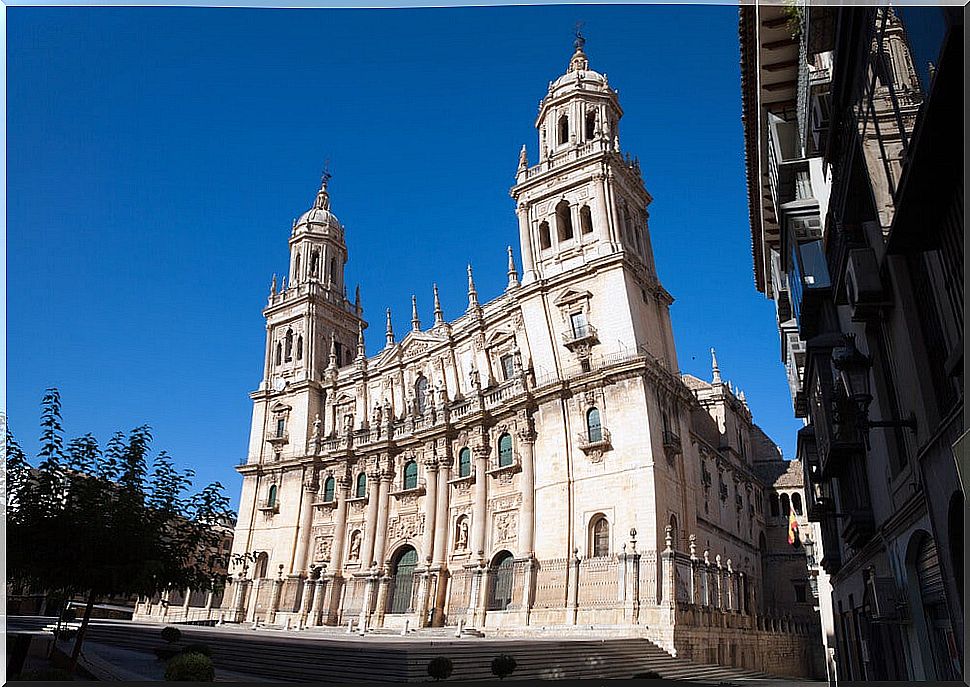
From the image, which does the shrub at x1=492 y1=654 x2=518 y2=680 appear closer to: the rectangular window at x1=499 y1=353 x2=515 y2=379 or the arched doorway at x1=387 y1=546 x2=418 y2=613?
the arched doorway at x1=387 y1=546 x2=418 y2=613

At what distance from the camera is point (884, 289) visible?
6828mm

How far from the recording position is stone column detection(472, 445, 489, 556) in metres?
22.8

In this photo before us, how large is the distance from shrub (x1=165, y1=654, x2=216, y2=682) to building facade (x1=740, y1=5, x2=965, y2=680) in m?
8.61

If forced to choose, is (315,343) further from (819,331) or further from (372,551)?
(819,331)

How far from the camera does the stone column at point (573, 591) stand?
18.8 m

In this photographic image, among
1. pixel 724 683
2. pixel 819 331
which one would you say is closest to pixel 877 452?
pixel 819 331

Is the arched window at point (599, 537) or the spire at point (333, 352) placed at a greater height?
the spire at point (333, 352)

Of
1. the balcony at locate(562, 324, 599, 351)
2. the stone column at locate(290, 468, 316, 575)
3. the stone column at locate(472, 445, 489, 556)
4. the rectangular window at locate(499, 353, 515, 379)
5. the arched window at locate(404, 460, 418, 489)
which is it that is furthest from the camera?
the stone column at locate(290, 468, 316, 575)

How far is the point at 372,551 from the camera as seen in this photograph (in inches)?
1030

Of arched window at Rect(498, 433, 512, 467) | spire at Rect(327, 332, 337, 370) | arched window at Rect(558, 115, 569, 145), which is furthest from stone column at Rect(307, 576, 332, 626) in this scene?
arched window at Rect(558, 115, 569, 145)

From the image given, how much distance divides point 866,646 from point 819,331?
4633 mm

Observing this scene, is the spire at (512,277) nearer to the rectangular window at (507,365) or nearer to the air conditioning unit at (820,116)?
the rectangular window at (507,365)

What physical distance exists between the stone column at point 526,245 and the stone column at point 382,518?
9143mm

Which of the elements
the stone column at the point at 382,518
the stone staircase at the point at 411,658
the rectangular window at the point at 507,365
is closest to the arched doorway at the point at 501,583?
the stone staircase at the point at 411,658
